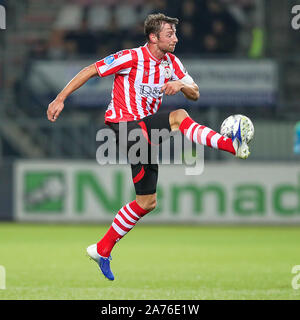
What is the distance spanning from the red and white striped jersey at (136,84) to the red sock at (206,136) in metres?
0.59

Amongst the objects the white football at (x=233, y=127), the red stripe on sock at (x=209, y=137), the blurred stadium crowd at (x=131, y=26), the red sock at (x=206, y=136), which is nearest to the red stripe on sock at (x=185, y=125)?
the red sock at (x=206, y=136)

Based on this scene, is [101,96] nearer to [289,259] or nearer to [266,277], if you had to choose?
[289,259]

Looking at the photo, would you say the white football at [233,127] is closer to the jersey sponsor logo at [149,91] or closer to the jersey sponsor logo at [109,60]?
the jersey sponsor logo at [149,91]

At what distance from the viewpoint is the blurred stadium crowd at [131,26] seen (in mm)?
16719

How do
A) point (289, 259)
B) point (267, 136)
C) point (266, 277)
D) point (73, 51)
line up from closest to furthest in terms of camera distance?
point (266, 277) < point (289, 259) < point (267, 136) < point (73, 51)

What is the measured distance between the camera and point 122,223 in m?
7.27

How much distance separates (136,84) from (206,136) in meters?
0.97

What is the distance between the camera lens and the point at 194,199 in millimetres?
14297

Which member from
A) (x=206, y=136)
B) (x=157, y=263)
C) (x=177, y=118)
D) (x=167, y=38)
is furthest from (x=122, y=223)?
(x=157, y=263)

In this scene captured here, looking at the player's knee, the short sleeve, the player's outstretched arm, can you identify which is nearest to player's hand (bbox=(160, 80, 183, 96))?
the player's knee

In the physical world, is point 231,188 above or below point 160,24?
below

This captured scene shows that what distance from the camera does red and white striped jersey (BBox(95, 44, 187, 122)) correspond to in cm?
706
